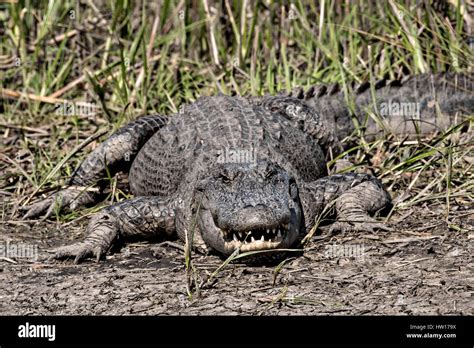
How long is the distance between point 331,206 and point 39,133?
3111 millimetres

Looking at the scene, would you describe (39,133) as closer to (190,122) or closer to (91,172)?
(91,172)

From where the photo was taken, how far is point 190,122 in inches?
265

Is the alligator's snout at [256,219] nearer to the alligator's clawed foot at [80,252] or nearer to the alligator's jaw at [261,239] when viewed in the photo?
the alligator's jaw at [261,239]

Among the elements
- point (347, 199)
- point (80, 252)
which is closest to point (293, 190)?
point (347, 199)

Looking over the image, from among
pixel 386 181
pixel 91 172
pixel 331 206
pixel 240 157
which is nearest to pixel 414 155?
pixel 386 181

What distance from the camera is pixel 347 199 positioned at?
6.22 metres

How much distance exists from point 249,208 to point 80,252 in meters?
1.33
